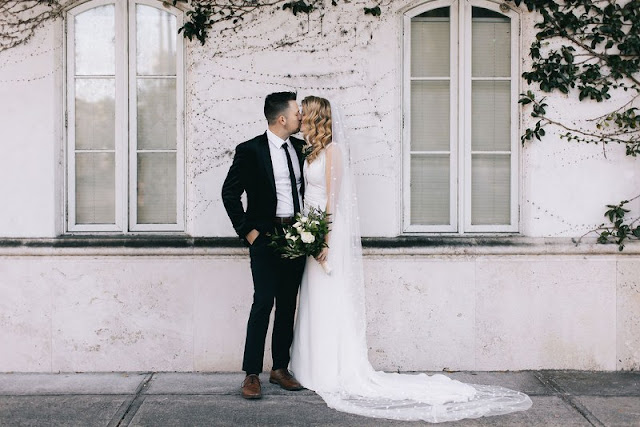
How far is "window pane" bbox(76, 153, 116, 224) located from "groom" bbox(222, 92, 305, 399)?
1442 millimetres

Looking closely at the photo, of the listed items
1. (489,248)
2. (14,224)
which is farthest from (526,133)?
(14,224)

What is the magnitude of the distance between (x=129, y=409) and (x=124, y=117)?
2.44 metres

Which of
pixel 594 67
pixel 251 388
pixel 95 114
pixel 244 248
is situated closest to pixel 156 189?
pixel 95 114

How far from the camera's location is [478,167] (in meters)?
6.76

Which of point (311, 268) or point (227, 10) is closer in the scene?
point (311, 268)

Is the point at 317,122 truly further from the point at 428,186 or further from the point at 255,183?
the point at 428,186

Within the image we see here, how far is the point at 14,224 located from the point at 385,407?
335 centimetres

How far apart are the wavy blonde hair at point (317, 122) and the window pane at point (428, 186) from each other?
4.00ft

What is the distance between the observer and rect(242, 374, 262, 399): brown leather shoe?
5.75m

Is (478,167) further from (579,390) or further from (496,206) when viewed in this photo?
(579,390)

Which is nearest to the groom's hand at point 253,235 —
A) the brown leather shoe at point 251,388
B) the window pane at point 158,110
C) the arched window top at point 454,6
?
the brown leather shoe at point 251,388

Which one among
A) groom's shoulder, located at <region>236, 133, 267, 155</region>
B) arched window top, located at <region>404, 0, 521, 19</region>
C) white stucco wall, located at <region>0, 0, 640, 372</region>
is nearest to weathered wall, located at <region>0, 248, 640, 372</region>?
white stucco wall, located at <region>0, 0, 640, 372</region>

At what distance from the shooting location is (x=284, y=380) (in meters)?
6.02

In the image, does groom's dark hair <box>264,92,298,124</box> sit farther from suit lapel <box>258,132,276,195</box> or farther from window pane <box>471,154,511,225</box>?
window pane <box>471,154,511,225</box>
